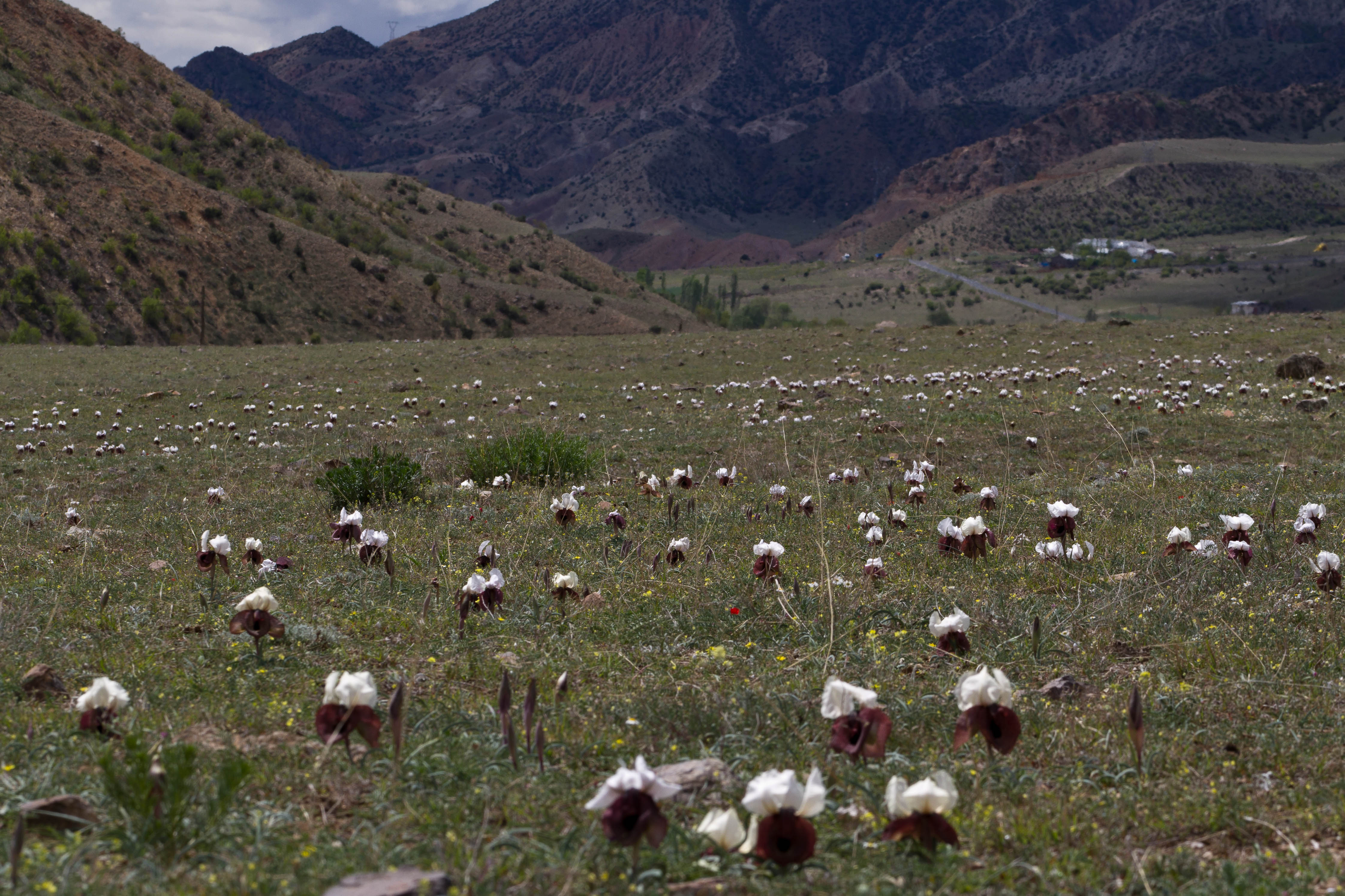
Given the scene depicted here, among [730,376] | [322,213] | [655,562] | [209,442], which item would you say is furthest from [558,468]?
[322,213]

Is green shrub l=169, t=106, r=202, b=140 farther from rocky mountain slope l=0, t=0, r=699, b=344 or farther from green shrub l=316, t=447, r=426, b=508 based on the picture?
green shrub l=316, t=447, r=426, b=508

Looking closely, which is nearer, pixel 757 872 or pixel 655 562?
pixel 757 872

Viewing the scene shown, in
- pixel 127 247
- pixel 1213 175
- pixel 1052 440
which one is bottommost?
pixel 1052 440

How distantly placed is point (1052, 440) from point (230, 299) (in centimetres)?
4120

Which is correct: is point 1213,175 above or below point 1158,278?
above

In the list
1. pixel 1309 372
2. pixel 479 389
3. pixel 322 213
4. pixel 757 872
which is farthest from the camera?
pixel 322 213

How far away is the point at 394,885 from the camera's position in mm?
2311

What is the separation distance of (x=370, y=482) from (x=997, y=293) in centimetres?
11709

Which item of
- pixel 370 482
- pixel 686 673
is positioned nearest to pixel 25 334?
pixel 370 482

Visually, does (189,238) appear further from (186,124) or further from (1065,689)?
(1065,689)

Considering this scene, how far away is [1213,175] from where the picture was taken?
492ft

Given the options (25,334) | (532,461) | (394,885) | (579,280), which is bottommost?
(532,461)

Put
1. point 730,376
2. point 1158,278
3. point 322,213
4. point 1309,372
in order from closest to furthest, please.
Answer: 1. point 1309,372
2. point 730,376
3. point 322,213
4. point 1158,278

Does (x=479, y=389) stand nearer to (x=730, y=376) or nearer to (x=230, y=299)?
(x=730, y=376)
